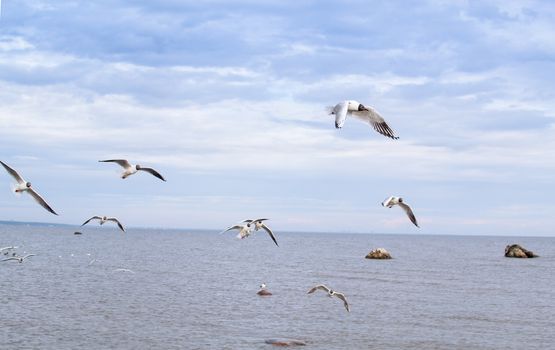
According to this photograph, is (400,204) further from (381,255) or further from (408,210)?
(381,255)

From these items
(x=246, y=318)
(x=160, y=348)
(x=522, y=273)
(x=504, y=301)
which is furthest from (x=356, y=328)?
(x=522, y=273)

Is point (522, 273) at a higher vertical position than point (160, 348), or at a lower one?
higher

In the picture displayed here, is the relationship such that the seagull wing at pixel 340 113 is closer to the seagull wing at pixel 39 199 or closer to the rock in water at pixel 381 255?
the seagull wing at pixel 39 199

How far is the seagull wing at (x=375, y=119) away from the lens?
874 inches

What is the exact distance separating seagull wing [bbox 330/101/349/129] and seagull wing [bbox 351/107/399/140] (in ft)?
7.95

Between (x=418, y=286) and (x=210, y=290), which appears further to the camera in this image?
(x=418, y=286)

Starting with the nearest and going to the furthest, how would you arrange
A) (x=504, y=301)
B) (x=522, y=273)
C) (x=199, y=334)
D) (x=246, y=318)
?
(x=199, y=334) → (x=246, y=318) → (x=504, y=301) → (x=522, y=273)

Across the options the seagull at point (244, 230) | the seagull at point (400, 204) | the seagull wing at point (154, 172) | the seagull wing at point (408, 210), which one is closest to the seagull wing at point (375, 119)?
the seagull at point (400, 204)

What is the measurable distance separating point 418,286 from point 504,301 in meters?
13.6

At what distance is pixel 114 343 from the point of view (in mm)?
37438

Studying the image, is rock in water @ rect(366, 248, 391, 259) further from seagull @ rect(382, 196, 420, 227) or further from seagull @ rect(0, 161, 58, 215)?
seagull @ rect(0, 161, 58, 215)

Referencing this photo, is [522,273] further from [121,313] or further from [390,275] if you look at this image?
[121,313]

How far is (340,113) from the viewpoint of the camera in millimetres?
18531

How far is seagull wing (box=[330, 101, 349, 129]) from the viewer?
55.1 ft
